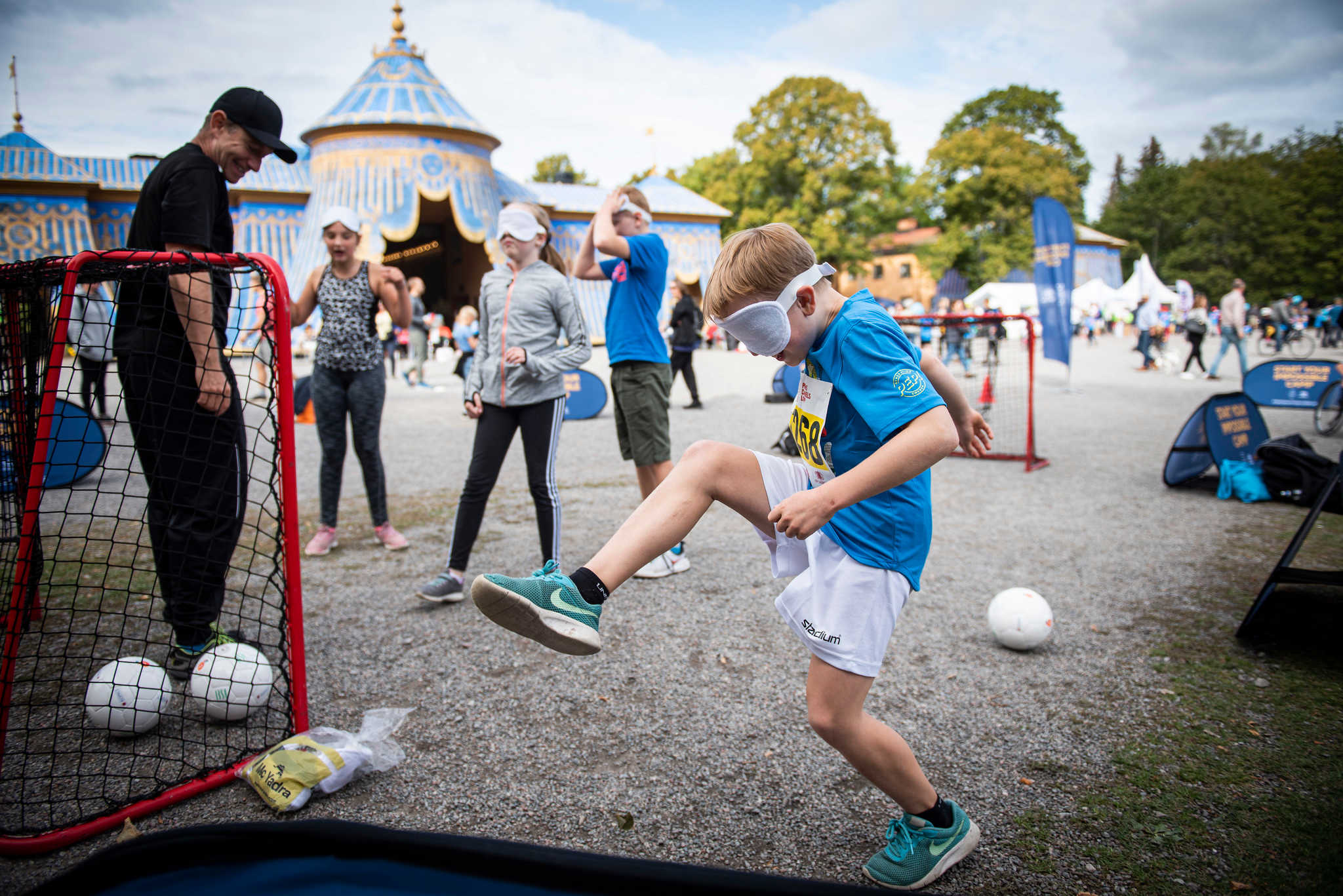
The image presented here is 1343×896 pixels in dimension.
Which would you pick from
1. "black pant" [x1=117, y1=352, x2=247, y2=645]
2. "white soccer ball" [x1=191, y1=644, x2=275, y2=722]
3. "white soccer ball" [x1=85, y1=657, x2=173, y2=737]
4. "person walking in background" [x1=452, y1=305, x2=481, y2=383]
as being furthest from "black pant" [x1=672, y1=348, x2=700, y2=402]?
"white soccer ball" [x1=85, y1=657, x2=173, y2=737]

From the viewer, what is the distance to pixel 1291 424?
9.77m

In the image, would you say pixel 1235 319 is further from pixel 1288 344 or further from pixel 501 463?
pixel 501 463

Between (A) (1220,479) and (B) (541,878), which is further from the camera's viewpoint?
(A) (1220,479)

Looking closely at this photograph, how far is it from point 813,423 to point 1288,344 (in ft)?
108

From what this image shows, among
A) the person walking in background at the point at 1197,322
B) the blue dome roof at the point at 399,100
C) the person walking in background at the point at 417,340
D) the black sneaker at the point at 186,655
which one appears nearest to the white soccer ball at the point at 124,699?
the black sneaker at the point at 186,655

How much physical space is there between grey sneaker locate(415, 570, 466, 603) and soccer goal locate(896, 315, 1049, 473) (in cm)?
278

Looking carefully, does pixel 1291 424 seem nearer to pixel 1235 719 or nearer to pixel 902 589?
pixel 1235 719

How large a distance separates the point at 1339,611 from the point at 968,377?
1365 centimetres

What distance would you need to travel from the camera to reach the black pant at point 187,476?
288 cm

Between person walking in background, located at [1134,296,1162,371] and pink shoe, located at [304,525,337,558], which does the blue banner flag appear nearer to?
person walking in background, located at [1134,296,1162,371]

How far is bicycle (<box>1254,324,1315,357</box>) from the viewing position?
23.7 meters

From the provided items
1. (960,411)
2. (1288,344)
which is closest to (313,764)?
(960,411)

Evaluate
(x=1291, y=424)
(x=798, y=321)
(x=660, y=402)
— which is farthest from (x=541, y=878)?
(x=1291, y=424)

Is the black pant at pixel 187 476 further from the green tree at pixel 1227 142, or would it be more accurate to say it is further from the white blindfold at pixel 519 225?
the green tree at pixel 1227 142
